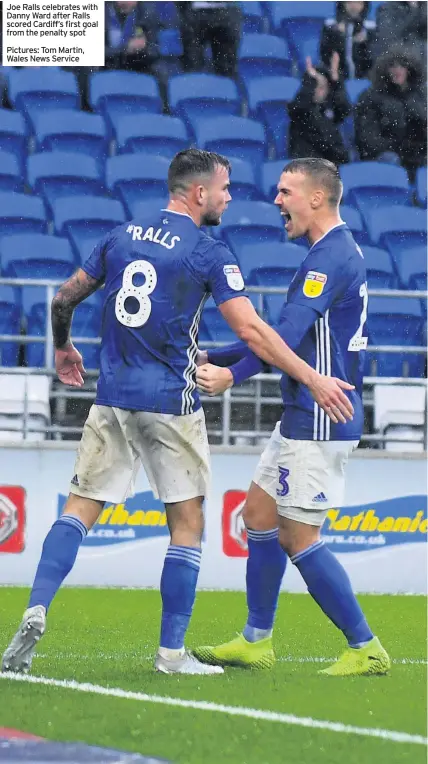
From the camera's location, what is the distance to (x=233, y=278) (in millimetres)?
4430

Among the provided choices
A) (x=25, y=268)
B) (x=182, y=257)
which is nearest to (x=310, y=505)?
(x=182, y=257)

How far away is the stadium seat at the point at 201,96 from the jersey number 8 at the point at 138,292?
7818 millimetres

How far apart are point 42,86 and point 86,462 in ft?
26.6

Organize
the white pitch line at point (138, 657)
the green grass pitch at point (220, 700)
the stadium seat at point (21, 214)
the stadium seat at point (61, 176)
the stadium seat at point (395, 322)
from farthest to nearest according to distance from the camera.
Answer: the stadium seat at point (61, 176) → the stadium seat at point (21, 214) → the stadium seat at point (395, 322) → the white pitch line at point (138, 657) → the green grass pitch at point (220, 700)

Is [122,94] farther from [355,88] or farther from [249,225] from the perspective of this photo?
[355,88]

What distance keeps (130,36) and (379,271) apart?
3.36m

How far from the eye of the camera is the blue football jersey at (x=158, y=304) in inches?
176

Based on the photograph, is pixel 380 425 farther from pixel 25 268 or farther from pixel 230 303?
pixel 230 303

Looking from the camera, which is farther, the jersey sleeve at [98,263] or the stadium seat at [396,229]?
the stadium seat at [396,229]

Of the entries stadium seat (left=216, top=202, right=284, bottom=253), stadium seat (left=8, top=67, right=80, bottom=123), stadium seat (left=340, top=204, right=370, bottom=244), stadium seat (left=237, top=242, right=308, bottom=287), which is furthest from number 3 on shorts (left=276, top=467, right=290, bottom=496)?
stadium seat (left=8, top=67, right=80, bottom=123)

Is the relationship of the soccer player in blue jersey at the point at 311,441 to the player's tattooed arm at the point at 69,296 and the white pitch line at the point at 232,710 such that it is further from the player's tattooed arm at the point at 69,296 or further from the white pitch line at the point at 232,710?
the white pitch line at the point at 232,710

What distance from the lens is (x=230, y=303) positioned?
440 cm
